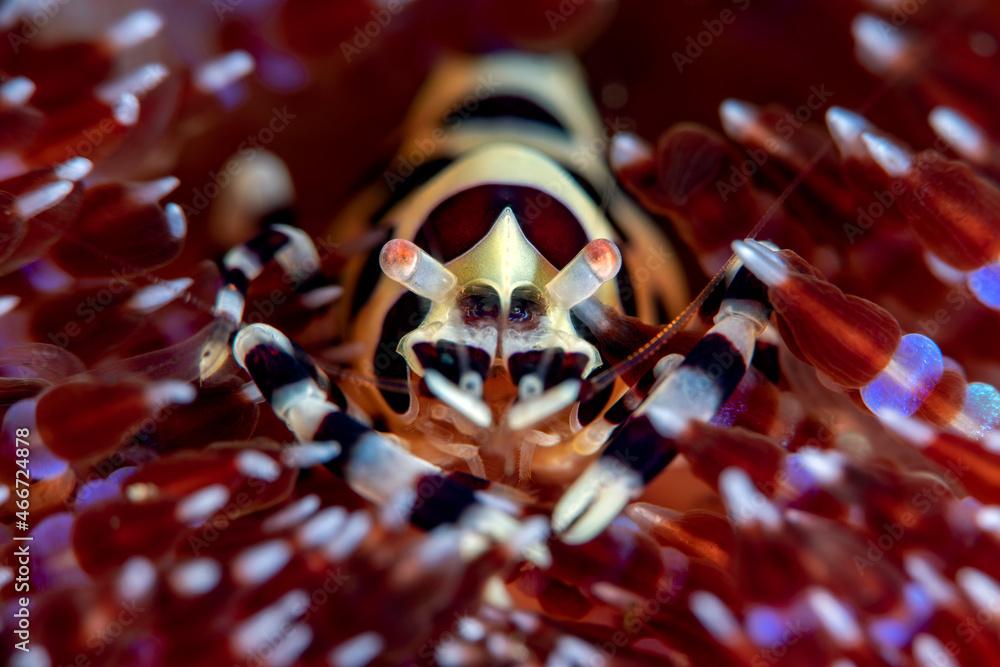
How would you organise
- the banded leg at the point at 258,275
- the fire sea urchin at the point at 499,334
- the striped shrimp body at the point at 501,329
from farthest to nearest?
the banded leg at the point at 258,275 → the striped shrimp body at the point at 501,329 → the fire sea urchin at the point at 499,334

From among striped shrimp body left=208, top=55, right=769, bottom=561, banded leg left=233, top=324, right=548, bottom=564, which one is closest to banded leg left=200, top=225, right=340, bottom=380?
striped shrimp body left=208, top=55, right=769, bottom=561

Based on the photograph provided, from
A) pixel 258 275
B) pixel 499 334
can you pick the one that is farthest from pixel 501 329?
pixel 258 275

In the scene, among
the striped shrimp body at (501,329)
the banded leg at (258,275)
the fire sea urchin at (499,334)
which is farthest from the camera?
the banded leg at (258,275)

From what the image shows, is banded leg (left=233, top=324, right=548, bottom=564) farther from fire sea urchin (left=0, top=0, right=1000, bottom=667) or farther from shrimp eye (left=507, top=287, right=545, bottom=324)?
shrimp eye (left=507, top=287, right=545, bottom=324)

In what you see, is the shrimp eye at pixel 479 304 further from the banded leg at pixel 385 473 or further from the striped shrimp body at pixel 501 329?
the banded leg at pixel 385 473

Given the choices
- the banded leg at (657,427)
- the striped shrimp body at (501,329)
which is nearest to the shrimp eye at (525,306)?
the striped shrimp body at (501,329)

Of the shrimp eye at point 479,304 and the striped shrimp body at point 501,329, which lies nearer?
the striped shrimp body at point 501,329

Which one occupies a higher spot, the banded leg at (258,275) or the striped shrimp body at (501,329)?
the striped shrimp body at (501,329)
